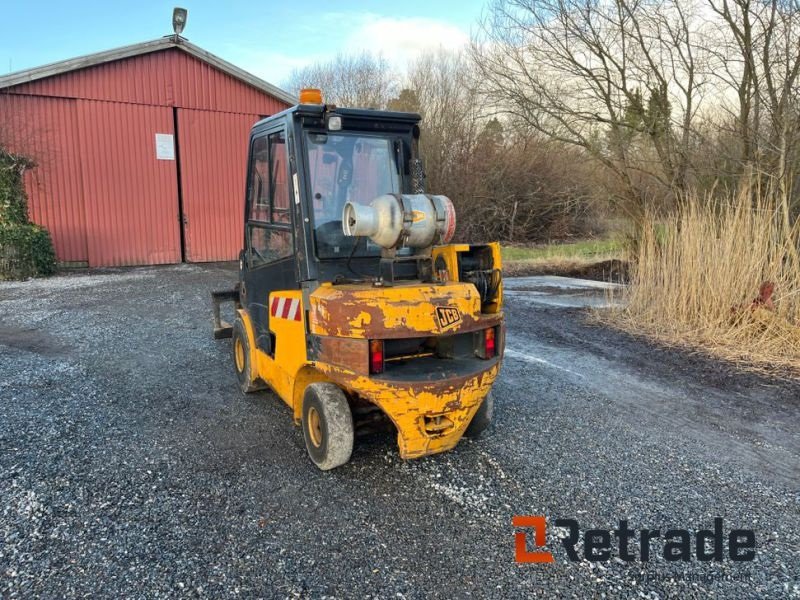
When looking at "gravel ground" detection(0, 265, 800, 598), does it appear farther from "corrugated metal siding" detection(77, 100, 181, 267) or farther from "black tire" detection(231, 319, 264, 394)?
"corrugated metal siding" detection(77, 100, 181, 267)

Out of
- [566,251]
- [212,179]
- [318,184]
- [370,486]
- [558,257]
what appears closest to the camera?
[370,486]

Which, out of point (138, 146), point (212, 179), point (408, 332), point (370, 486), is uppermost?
point (138, 146)

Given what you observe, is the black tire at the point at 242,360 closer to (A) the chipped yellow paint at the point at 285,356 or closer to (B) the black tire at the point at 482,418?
(A) the chipped yellow paint at the point at 285,356

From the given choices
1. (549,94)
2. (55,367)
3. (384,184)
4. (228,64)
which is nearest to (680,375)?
(384,184)

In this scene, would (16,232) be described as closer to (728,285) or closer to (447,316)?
(447,316)

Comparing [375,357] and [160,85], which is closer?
[375,357]

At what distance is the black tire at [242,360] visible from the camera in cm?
477

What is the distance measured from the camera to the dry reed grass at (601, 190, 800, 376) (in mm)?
6332

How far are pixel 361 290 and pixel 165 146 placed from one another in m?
11.8

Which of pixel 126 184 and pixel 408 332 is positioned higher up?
pixel 126 184

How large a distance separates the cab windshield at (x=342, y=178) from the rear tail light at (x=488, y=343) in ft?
3.23

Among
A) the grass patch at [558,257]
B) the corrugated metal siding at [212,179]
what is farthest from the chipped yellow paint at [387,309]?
the corrugated metal siding at [212,179]

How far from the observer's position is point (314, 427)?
3500 mm

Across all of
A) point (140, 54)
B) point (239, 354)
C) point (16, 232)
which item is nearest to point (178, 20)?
point (140, 54)
